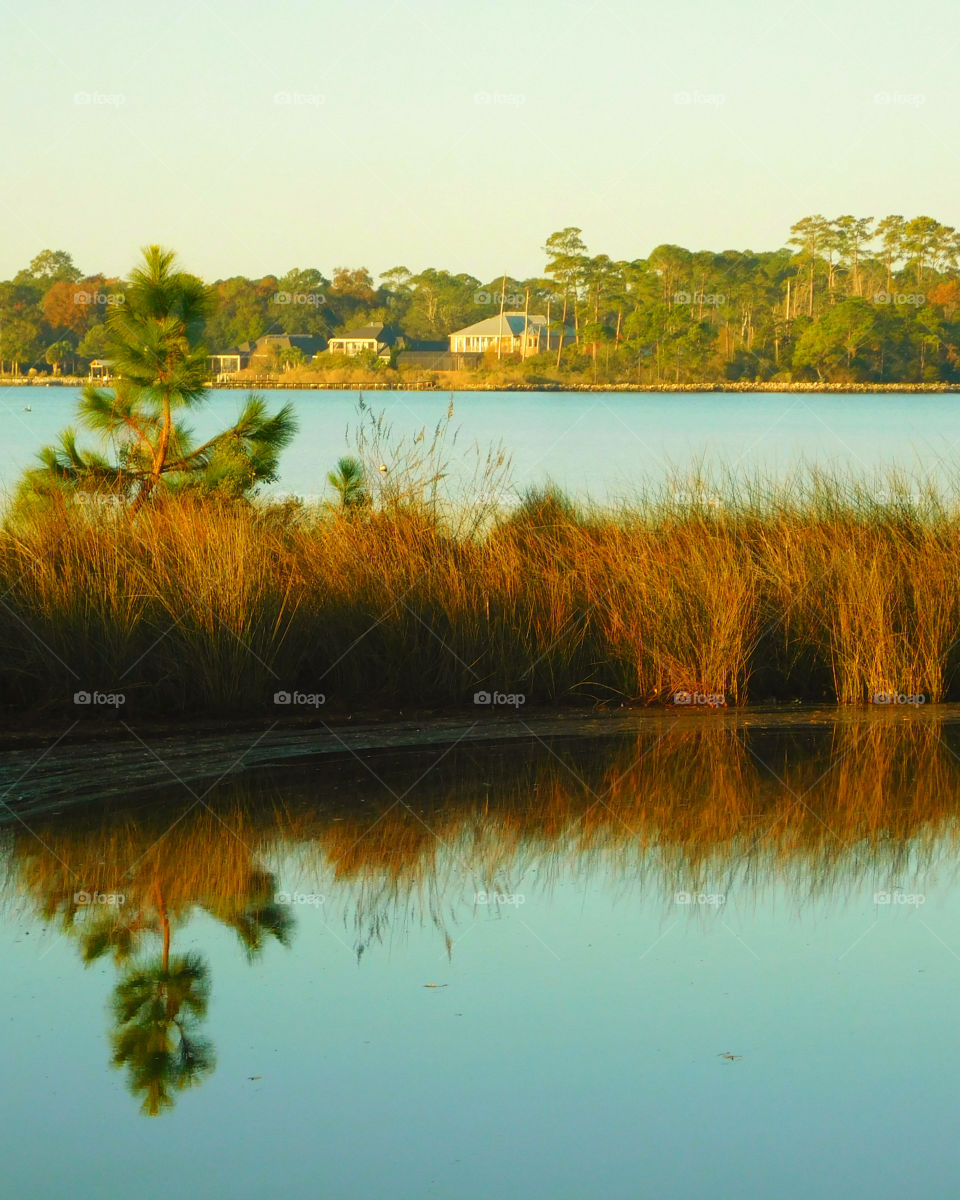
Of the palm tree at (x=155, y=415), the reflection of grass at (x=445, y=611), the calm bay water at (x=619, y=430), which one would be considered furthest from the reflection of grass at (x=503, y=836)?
the calm bay water at (x=619, y=430)

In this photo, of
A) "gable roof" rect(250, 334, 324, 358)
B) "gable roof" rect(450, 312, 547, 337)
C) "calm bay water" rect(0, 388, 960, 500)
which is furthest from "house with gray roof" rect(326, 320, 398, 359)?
"calm bay water" rect(0, 388, 960, 500)

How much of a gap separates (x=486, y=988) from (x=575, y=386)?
3923 inches

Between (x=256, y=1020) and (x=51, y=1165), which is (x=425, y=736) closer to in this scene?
(x=256, y=1020)

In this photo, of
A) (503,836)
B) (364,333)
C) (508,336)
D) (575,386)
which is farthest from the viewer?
(364,333)

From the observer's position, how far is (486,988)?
4797mm

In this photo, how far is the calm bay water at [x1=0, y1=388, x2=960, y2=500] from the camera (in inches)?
1025

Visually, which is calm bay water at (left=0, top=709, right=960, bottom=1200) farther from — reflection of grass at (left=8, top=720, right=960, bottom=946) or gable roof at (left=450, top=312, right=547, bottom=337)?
gable roof at (left=450, top=312, right=547, bottom=337)

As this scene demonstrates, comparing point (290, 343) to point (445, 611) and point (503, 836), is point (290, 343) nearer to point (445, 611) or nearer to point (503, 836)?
point (445, 611)

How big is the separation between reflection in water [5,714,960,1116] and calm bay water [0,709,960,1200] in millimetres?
20

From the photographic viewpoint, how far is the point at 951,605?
33.8ft

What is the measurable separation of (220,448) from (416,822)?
6.23 m

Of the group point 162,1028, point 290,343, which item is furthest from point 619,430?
point 290,343

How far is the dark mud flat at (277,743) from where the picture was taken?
7156 mm

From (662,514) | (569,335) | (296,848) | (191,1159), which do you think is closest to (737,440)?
(662,514)
